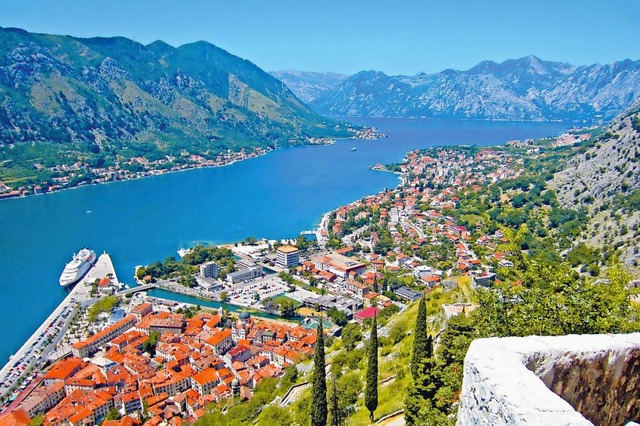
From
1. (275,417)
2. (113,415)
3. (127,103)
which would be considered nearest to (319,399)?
(275,417)

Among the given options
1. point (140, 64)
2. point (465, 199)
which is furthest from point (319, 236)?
point (140, 64)

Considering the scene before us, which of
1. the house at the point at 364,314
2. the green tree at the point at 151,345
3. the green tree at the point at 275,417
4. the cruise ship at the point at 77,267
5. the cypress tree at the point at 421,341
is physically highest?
the cypress tree at the point at 421,341

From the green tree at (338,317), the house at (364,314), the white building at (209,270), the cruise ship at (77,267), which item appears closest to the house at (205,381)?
the green tree at (338,317)

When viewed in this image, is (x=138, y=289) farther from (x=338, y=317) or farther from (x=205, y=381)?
(x=338, y=317)

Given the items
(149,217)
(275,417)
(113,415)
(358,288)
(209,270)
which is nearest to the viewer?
Result: (275,417)

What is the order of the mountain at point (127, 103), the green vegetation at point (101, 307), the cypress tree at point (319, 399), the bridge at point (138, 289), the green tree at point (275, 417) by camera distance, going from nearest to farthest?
the cypress tree at point (319, 399) < the green tree at point (275, 417) < the green vegetation at point (101, 307) < the bridge at point (138, 289) < the mountain at point (127, 103)

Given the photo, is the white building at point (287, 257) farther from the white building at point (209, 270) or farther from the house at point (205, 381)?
the house at point (205, 381)
